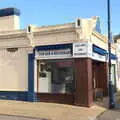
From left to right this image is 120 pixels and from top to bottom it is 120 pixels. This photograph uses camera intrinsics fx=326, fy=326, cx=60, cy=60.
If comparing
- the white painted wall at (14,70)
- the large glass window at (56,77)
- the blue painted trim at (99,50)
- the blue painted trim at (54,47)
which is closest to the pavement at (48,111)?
the large glass window at (56,77)

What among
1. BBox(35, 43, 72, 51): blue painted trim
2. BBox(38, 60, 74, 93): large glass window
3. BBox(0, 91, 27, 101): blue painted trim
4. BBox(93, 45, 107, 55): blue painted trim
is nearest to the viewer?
BBox(35, 43, 72, 51): blue painted trim

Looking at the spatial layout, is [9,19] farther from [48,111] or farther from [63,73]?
[48,111]

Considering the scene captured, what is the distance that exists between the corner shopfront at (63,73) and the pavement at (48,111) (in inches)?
31.7

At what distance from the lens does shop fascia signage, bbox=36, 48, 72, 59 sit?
19.8 meters

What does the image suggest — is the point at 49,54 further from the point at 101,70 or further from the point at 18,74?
the point at 101,70

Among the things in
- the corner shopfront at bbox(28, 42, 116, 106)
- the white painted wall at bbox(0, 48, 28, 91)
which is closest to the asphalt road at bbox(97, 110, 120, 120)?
the corner shopfront at bbox(28, 42, 116, 106)

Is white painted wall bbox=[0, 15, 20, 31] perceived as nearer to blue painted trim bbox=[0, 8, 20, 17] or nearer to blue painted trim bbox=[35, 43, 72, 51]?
blue painted trim bbox=[0, 8, 20, 17]

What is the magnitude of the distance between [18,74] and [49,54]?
2.68m

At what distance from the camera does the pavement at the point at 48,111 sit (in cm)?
1517

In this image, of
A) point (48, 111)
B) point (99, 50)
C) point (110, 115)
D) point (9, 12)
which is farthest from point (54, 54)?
point (110, 115)

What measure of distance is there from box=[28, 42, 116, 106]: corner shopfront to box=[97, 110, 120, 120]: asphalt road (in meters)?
2.06

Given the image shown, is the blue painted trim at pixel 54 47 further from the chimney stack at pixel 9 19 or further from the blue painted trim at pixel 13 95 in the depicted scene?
the chimney stack at pixel 9 19

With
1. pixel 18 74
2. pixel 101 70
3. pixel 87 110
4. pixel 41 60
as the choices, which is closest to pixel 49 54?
pixel 41 60

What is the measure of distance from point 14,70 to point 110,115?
27.1 feet
